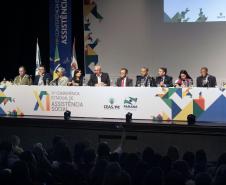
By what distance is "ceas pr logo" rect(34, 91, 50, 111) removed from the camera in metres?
9.45

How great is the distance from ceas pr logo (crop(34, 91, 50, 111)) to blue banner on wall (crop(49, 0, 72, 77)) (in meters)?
3.39

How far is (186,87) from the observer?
28.9 feet

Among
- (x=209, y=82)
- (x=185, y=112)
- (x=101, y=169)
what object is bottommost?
(x=101, y=169)

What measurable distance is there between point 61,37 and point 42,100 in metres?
3.82

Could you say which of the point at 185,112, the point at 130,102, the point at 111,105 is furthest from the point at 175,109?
the point at 111,105

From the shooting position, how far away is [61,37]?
13.0 meters

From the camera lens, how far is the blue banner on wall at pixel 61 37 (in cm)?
1292

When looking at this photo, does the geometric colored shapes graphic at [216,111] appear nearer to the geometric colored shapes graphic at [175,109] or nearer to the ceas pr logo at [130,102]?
the geometric colored shapes graphic at [175,109]

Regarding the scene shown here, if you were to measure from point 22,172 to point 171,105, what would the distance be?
16.1ft

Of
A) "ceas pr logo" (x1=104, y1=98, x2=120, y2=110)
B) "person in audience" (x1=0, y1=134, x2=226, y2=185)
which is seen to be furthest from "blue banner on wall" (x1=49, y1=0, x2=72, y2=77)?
"person in audience" (x1=0, y1=134, x2=226, y2=185)

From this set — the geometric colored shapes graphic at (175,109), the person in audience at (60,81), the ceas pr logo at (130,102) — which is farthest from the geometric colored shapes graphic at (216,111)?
the person in audience at (60,81)

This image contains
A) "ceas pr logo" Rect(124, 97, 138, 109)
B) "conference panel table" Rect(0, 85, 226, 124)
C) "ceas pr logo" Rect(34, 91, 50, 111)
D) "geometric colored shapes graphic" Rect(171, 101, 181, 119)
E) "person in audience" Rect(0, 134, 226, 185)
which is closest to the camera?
"person in audience" Rect(0, 134, 226, 185)

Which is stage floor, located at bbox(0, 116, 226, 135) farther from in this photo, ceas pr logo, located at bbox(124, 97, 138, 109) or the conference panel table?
ceas pr logo, located at bbox(124, 97, 138, 109)

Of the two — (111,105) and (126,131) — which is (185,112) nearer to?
(126,131)
